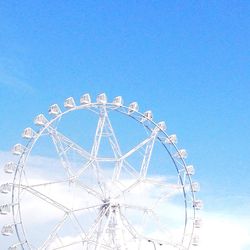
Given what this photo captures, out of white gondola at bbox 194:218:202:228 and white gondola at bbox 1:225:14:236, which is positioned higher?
white gondola at bbox 194:218:202:228

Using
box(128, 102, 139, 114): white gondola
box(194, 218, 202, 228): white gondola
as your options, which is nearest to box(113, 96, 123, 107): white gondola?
box(128, 102, 139, 114): white gondola

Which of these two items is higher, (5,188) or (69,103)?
(69,103)

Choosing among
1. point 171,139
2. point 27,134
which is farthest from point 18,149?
point 171,139

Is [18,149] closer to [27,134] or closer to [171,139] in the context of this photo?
[27,134]

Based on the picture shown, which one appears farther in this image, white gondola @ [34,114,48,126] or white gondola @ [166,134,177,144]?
white gondola @ [166,134,177,144]

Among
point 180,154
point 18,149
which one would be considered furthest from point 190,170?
point 18,149

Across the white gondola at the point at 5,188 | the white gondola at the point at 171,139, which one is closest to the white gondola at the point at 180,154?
the white gondola at the point at 171,139

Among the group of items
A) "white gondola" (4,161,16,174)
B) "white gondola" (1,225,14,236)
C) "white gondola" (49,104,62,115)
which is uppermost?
"white gondola" (49,104,62,115)

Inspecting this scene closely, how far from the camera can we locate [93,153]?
65.6 metres

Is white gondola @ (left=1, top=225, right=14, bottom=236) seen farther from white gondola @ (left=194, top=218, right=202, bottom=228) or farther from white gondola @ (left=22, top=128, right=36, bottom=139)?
white gondola @ (left=194, top=218, right=202, bottom=228)

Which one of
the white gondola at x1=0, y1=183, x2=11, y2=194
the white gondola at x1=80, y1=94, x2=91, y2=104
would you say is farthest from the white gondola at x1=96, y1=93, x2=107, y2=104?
the white gondola at x1=0, y1=183, x2=11, y2=194

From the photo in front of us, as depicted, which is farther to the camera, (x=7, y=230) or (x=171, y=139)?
(x=171, y=139)

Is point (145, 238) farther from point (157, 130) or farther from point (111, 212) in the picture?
point (157, 130)

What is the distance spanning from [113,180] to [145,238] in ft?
18.6
